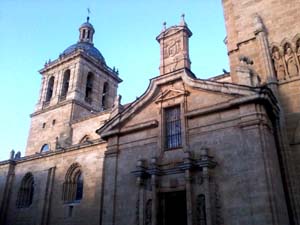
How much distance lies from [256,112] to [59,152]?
1594cm

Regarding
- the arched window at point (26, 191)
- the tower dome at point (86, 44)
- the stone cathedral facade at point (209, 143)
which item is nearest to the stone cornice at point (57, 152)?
the stone cathedral facade at point (209, 143)

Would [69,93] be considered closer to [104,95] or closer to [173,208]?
[104,95]

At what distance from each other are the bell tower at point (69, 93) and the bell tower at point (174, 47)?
19.9 metres

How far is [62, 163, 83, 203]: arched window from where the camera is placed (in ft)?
73.2

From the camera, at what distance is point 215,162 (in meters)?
13.1

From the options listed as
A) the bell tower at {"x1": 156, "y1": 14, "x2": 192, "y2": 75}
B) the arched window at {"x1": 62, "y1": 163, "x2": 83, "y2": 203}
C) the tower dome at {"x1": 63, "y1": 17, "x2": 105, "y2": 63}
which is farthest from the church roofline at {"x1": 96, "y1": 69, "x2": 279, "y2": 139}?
the tower dome at {"x1": 63, "y1": 17, "x2": 105, "y2": 63}

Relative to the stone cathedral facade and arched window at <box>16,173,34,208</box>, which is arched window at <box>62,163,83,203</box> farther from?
arched window at <box>16,173,34,208</box>

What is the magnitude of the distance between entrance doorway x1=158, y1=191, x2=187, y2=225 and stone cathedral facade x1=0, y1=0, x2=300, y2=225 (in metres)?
0.04

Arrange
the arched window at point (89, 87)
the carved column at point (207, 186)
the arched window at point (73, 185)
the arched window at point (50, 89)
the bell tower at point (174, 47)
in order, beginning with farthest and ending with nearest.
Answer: the arched window at point (50, 89), the arched window at point (89, 87), the arched window at point (73, 185), the bell tower at point (174, 47), the carved column at point (207, 186)

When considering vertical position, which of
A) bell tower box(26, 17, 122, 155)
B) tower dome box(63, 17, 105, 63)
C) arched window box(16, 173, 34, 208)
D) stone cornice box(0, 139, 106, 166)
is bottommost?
arched window box(16, 173, 34, 208)

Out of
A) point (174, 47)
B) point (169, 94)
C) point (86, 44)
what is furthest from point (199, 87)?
point (86, 44)

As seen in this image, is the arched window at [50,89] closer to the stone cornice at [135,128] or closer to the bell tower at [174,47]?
the stone cornice at [135,128]

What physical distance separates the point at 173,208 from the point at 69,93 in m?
27.6

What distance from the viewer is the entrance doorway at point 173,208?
1391 centimetres
